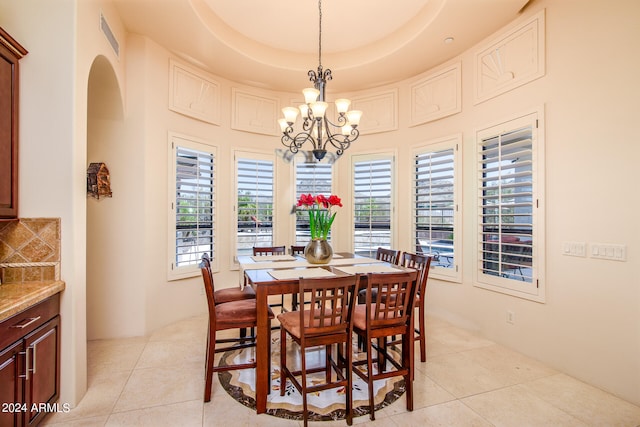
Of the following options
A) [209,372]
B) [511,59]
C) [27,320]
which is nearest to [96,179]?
[27,320]

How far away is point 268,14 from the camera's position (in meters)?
3.62

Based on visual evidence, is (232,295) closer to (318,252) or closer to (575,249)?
(318,252)

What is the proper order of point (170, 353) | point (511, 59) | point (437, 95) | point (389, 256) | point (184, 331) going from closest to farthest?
point (170, 353) < point (511, 59) < point (389, 256) < point (184, 331) < point (437, 95)

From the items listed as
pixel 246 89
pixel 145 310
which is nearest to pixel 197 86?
pixel 246 89

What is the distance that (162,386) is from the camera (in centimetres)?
265

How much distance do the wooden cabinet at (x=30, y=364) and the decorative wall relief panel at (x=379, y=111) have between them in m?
4.17

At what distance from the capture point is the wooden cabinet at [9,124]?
6.79 ft

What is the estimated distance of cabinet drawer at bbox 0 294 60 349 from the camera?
174cm

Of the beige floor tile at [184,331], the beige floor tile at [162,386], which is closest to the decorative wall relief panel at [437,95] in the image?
the beige floor tile at [184,331]

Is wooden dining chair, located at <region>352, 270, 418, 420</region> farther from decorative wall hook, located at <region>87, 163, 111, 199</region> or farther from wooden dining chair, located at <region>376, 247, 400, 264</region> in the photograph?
decorative wall hook, located at <region>87, 163, 111, 199</region>

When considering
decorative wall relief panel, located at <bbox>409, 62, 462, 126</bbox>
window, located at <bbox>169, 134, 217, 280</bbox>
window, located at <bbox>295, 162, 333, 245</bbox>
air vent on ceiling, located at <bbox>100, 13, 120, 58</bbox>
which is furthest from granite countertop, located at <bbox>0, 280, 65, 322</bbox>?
decorative wall relief panel, located at <bbox>409, 62, 462, 126</bbox>

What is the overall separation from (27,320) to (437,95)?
453 cm

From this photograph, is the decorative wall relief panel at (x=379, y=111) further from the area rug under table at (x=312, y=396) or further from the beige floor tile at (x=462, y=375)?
the area rug under table at (x=312, y=396)

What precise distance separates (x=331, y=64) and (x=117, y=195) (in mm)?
3097
